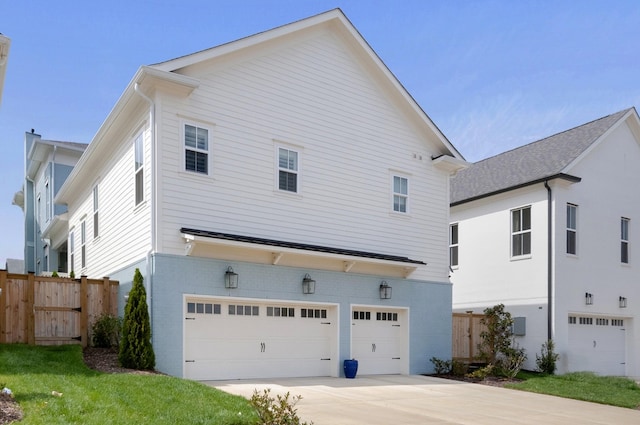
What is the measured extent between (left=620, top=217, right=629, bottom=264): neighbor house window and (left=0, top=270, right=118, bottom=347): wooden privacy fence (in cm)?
1788

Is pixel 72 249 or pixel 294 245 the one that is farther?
pixel 72 249

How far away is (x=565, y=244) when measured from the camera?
66.0 ft

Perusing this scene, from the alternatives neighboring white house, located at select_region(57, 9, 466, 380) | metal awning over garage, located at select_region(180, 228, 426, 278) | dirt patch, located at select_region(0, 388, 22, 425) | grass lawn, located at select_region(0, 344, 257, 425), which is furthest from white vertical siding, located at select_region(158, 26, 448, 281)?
dirt patch, located at select_region(0, 388, 22, 425)

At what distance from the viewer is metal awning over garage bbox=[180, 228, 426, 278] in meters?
13.4

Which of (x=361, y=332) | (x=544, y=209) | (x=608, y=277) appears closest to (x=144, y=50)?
(x=361, y=332)

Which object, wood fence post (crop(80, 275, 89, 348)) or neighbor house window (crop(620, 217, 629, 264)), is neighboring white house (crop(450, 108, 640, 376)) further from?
wood fence post (crop(80, 275, 89, 348))

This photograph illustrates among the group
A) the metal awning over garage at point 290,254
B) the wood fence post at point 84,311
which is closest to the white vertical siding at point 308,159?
the metal awning over garage at point 290,254

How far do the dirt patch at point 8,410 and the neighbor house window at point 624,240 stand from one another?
20842 millimetres

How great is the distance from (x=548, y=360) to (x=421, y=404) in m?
8.96

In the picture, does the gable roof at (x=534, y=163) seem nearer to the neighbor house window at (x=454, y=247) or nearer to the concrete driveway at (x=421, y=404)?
the neighbor house window at (x=454, y=247)

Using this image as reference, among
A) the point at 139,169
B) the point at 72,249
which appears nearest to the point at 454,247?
the point at 139,169

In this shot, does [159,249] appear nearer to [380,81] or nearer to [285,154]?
[285,154]

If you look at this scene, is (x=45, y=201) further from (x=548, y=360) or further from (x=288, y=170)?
(x=548, y=360)

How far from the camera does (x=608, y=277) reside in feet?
70.8
